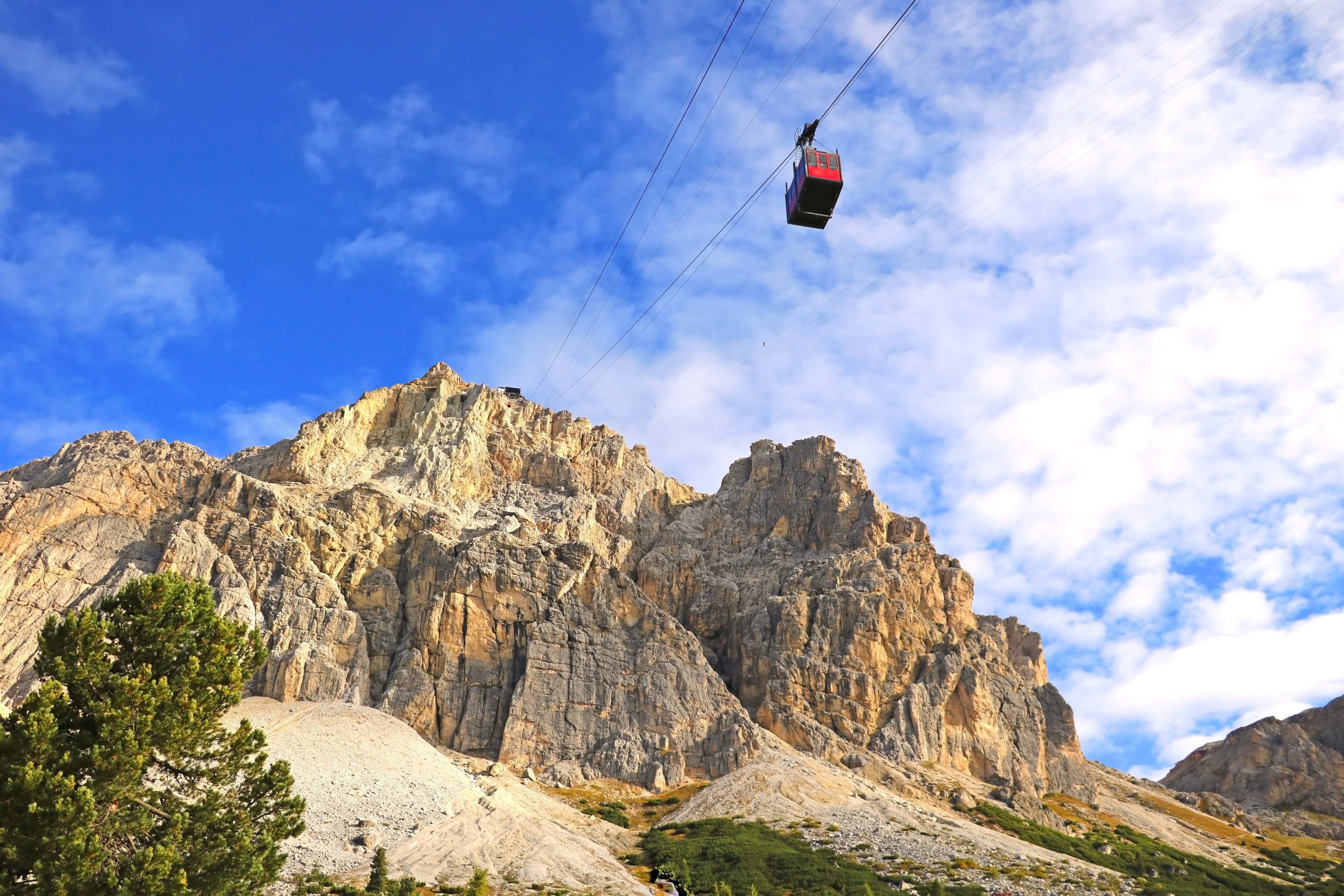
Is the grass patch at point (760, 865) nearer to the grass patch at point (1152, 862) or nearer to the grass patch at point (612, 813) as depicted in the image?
the grass patch at point (612, 813)

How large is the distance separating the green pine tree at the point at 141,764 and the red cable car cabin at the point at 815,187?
25.9 meters

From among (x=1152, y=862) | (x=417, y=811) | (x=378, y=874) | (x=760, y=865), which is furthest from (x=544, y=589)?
(x=1152, y=862)

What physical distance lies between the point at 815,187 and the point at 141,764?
29.4 metres

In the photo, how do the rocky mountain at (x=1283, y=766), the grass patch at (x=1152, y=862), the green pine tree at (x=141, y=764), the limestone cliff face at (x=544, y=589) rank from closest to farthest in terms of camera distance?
the green pine tree at (x=141, y=764), the grass patch at (x=1152, y=862), the limestone cliff face at (x=544, y=589), the rocky mountain at (x=1283, y=766)

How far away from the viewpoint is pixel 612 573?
126 m

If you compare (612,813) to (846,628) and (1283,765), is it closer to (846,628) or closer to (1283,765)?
(846,628)

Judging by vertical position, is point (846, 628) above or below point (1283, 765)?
above

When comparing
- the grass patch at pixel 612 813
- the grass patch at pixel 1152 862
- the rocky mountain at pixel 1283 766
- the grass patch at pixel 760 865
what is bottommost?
the grass patch at pixel 760 865

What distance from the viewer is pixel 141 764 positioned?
3497 centimetres

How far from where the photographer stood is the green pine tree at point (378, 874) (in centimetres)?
6062

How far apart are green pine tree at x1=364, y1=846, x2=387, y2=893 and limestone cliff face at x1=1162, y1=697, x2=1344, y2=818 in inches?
5340

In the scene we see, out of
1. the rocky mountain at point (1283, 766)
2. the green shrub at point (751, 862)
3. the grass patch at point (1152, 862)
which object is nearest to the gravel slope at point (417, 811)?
the green shrub at point (751, 862)

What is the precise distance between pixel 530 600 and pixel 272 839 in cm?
7979

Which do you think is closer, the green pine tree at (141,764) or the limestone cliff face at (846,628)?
the green pine tree at (141,764)
